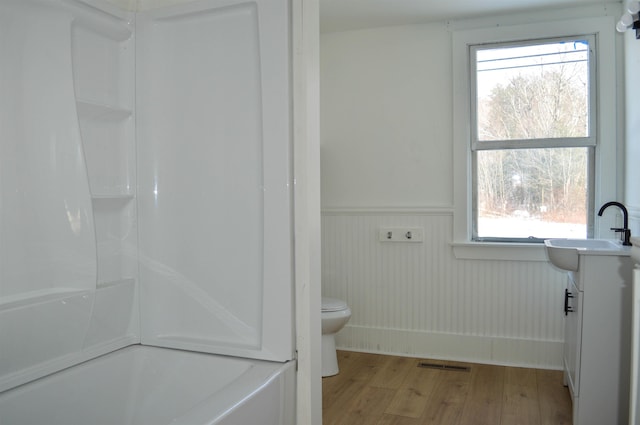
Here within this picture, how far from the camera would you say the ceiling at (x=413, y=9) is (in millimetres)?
3047

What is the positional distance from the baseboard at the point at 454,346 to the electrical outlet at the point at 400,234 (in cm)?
64

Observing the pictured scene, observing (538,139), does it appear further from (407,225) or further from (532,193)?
(407,225)

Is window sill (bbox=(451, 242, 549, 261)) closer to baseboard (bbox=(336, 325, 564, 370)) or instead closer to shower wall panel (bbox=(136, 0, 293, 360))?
baseboard (bbox=(336, 325, 564, 370))

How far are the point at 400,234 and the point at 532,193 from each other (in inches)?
35.4

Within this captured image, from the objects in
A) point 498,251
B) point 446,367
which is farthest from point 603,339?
point 446,367

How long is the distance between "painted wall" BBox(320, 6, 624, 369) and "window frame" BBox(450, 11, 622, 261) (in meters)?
0.06

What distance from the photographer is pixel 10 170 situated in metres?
1.45

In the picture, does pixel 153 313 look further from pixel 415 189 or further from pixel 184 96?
pixel 415 189

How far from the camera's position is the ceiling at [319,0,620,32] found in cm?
305

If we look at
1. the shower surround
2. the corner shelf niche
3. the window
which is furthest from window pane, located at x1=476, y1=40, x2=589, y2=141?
the corner shelf niche

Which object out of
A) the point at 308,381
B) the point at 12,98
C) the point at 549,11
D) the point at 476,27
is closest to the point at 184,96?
the point at 12,98

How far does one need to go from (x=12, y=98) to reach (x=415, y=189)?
8.27 ft

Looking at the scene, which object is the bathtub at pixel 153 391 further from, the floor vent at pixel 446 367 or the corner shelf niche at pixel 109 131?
the floor vent at pixel 446 367

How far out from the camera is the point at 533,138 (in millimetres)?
3236
